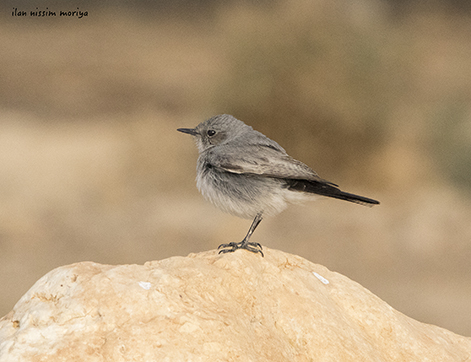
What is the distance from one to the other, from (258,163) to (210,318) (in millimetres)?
1728

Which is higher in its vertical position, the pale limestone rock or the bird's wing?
the bird's wing

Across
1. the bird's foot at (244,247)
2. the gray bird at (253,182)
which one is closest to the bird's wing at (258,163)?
the gray bird at (253,182)

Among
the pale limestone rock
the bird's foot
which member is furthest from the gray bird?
the pale limestone rock

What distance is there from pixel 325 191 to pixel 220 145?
119 cm

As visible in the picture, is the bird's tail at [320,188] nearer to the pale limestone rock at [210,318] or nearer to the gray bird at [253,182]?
the gray bird at [253,182]

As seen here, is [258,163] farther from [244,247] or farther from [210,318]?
[210,318]

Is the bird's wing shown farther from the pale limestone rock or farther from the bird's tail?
the pale limestone rock

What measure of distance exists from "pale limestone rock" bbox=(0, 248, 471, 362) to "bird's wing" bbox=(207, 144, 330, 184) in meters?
0.72

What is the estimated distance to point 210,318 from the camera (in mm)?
3068

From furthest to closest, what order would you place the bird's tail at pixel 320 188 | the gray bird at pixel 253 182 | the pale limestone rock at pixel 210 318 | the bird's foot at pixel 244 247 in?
the gray bird at pixel 253 182 → the bird's foot at pixel 244 247 → the bird's tail at pixel 320 188 → the pale limestone rock at pixel 210 318

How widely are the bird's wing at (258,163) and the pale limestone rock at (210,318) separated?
0.72 meters

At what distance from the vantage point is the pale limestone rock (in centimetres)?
284

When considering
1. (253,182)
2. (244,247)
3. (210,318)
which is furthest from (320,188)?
(210,318)

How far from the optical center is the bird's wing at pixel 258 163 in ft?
14.2
